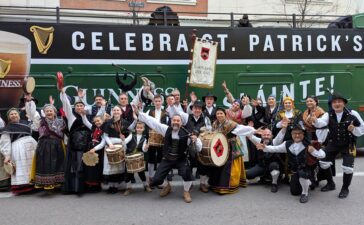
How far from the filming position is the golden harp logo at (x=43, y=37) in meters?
7.36

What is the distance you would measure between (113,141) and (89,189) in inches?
36.1

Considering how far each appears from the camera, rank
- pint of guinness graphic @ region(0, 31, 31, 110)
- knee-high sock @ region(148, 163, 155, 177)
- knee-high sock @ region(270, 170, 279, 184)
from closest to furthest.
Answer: knee-high sock @ region(270, 170, 279, 184) < knee-high sock @ region(148, 163, 155, 177) < pint of guinness graphic @ region(0, 31, 31, 110)

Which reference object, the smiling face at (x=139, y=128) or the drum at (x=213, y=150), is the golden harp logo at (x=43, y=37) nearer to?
the smiling face at (x=139, y=128)

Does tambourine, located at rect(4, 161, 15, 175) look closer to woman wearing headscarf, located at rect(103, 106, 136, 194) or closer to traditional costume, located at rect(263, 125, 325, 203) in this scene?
woman wearing headscarf, located at rect(103, 106, 136, 194)

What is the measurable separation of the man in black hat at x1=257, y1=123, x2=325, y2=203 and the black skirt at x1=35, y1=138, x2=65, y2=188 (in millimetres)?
3315

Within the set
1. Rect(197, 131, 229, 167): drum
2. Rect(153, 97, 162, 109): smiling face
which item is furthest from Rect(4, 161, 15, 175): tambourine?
Rect(197, 131, 229, 167): drum

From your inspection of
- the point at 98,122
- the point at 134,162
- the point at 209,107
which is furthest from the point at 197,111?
the point at 98,122

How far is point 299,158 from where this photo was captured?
6.13m

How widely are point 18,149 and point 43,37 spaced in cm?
215

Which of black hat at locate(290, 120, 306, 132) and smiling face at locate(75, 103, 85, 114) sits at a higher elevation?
smiling face at locate(75, 103, 85, 114)

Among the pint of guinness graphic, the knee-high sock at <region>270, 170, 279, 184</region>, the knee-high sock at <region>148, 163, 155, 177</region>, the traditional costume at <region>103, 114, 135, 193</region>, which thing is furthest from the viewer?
the pint of guinness graphic

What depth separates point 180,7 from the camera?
16.9m

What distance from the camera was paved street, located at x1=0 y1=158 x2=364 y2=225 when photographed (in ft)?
17.2

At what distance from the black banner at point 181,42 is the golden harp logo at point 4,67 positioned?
45 centimetres
